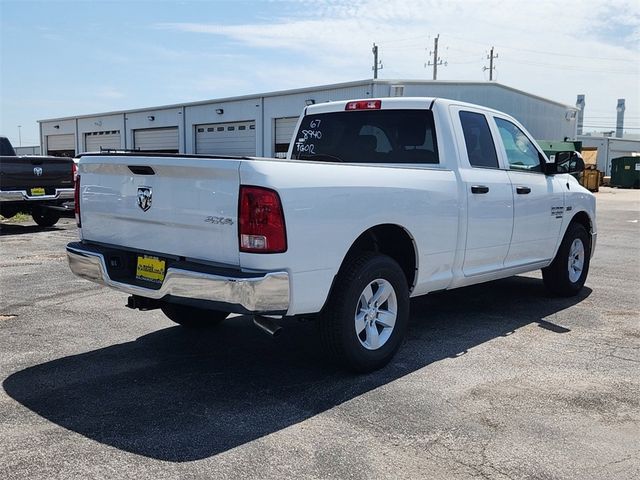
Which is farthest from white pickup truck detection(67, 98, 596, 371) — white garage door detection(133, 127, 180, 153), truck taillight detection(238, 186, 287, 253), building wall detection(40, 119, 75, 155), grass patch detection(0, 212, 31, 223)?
building wall detection(40, 119, 75, 155)

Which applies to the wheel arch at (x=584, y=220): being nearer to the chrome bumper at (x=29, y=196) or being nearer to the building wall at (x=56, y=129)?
the chrome bumper at (x=29, y=196)

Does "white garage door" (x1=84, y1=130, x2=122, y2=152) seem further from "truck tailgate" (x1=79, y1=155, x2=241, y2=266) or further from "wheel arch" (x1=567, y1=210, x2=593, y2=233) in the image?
"truck tailgate" (x1=79, y1=155, x2=241, y2=266)

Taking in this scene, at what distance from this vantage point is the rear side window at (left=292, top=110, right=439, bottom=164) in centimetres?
559

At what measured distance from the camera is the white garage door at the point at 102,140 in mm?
40656

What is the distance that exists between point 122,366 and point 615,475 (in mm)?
3383

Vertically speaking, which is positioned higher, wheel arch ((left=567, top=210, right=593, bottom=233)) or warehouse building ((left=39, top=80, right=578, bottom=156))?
warehouse building ((left=39, top=80, right=578, bottom=156))

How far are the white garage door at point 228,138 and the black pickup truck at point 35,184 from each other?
57.2 ft

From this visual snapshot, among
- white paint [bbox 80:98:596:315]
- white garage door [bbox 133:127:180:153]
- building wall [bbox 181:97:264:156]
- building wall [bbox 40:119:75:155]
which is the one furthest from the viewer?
building wall [bbox 40:119:75:155]

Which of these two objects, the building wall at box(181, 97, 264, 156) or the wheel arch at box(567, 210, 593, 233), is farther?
the building wall at box(181, 97, 264, 156)

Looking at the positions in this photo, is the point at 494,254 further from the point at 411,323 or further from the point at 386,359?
the point at 386,359

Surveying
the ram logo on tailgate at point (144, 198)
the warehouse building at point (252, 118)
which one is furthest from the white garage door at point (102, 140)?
the ram logo on tailgate at point (144, 198)

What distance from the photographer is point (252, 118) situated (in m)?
31.3

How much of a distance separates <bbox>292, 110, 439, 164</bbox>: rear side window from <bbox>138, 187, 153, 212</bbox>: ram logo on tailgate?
A: 212 cm

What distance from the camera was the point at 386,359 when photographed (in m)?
4.76
